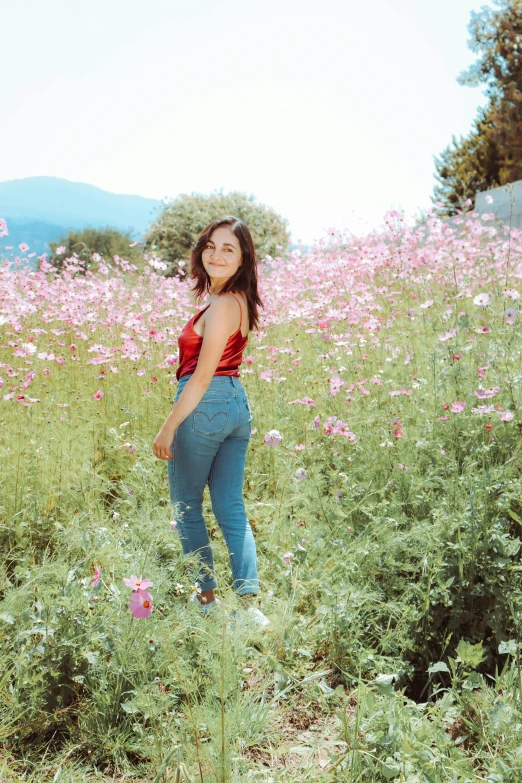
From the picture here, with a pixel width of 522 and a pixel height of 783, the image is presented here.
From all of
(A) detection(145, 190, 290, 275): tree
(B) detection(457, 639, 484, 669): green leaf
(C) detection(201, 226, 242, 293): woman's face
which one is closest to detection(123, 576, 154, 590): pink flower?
(B) detection(457, 639, 484, 669): green leaf

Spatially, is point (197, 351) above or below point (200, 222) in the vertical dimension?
below

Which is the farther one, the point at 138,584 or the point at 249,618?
the point at 249,618

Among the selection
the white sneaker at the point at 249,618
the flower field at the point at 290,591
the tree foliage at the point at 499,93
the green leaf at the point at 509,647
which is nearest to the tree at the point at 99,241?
the tree foliage at the point at 499,93

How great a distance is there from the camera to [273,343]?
5473 millimetres

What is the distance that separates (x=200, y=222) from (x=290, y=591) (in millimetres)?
12942

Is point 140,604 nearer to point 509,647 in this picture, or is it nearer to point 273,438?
point 509,647

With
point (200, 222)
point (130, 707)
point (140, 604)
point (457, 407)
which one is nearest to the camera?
point (140, 604)

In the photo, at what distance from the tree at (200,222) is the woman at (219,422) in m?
12.2

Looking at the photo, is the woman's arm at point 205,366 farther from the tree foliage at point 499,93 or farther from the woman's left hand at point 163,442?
the tree foliage at point 499,93

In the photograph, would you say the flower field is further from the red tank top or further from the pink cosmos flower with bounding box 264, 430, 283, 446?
the red tank top

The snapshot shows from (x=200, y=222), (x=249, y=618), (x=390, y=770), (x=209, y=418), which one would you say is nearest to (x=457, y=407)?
(x=209, y=418)

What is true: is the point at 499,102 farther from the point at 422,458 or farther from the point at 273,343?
the point at 422,458

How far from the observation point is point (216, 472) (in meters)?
2.47

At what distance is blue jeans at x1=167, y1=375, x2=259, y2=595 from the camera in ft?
7.67
